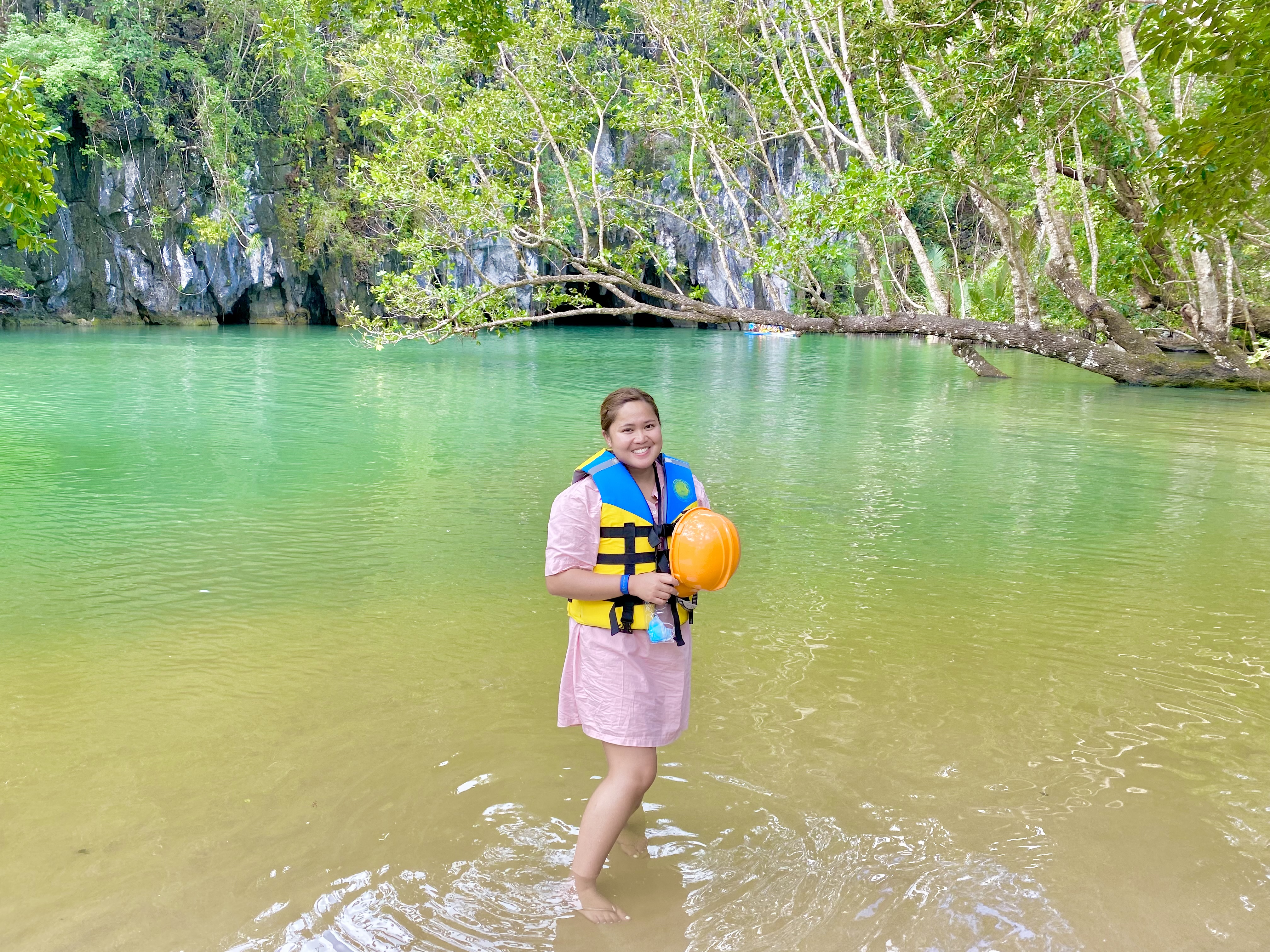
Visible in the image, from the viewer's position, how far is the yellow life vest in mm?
2242

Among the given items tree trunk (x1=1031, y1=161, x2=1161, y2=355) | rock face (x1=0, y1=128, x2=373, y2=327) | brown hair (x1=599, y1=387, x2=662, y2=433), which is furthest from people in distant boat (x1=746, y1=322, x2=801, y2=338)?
brown hair (x1=599, y1=387, x2=662, y2=433)

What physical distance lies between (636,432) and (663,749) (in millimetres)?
1382

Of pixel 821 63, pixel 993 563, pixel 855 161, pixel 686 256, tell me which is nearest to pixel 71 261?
pixel 686 256

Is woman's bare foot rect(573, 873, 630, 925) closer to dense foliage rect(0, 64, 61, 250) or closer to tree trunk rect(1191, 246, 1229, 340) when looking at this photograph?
dense foliage rect(0, 64, 61, 250)

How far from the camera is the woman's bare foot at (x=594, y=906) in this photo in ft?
7.52

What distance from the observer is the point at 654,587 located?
7.02 feet

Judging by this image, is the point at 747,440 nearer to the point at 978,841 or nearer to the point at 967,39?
the point at 967,39

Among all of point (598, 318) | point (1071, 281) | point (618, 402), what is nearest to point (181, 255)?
point (598, 318)

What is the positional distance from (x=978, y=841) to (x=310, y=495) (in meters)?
5.70

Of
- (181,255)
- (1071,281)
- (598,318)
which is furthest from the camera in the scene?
(598,318)

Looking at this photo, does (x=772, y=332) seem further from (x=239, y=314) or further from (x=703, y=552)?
(x=703, y=552)

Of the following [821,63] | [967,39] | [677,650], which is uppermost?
[821,63]

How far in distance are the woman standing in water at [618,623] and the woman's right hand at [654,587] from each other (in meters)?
0.02

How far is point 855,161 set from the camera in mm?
12234
